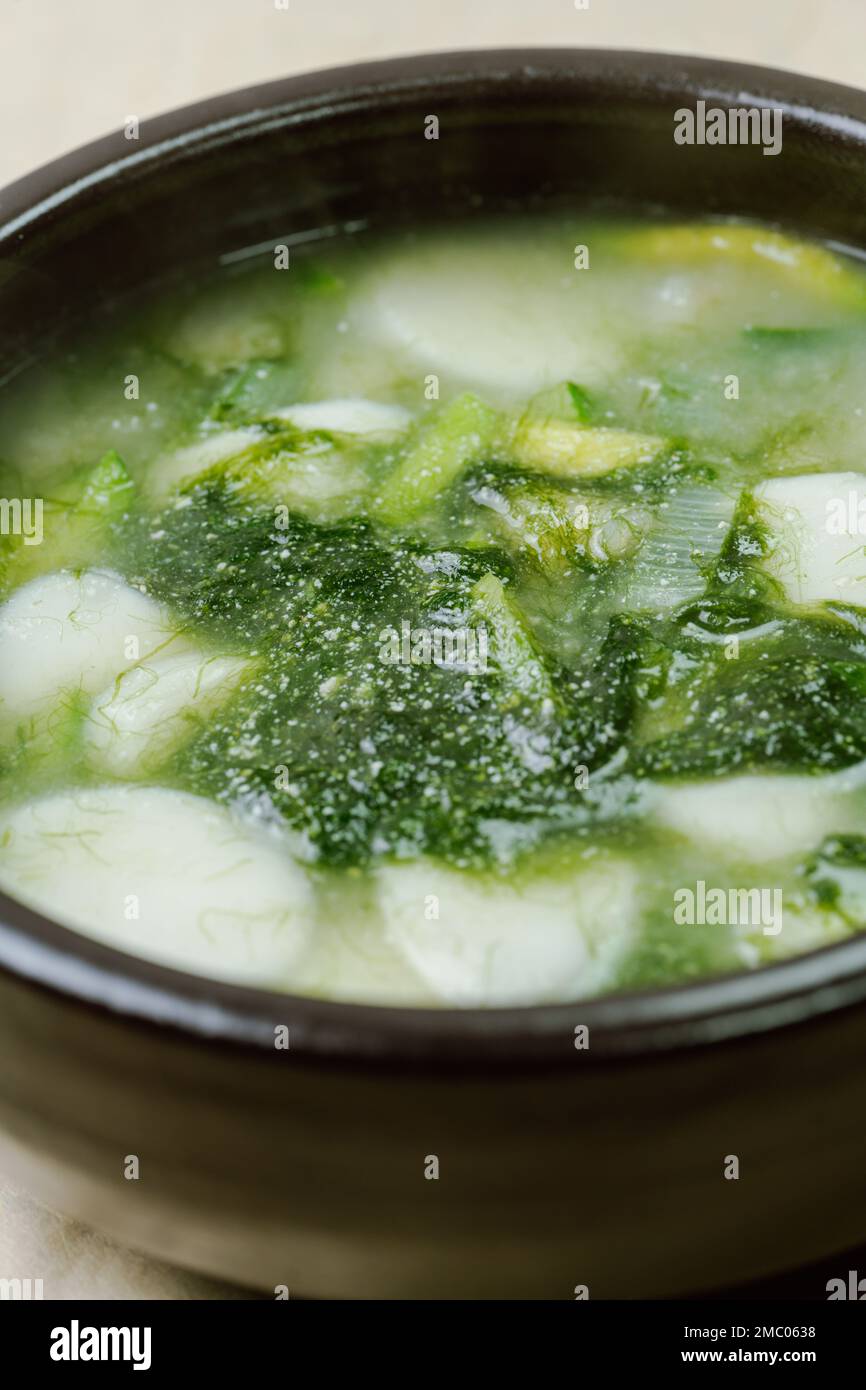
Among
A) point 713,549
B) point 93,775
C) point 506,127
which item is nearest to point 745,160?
point 506,127

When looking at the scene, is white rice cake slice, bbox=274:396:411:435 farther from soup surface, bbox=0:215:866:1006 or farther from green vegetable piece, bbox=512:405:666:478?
green vegetable piece, bbox=512:405:666:478

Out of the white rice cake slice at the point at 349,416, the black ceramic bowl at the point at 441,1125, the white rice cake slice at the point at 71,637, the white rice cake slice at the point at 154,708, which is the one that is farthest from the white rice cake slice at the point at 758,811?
the white rice cake slice at the point at 349,416

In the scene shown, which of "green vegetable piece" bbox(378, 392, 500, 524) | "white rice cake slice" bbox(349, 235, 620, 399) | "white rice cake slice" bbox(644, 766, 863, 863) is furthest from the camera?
"white rice cake slice" bbox(349, 235, 620, 399)

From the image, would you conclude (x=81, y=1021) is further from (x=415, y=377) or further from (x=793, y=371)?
(x=793, y=371)

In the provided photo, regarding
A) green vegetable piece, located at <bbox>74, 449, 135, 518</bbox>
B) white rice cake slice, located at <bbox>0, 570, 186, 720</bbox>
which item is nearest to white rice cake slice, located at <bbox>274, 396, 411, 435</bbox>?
green vegetable piece, located at <bbox>74, 449, 135, 518</bbox>

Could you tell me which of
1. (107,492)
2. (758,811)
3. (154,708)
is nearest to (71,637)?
(154,708)

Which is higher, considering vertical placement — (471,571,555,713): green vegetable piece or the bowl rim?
(471,571,555,713): green vegetable piece

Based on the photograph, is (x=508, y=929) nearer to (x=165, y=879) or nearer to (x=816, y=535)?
(x=165, y=879)

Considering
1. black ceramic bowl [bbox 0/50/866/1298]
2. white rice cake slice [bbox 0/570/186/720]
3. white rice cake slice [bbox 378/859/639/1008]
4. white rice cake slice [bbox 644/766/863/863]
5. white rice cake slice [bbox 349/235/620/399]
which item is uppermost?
white rice cake slice [bbox 349/235/620/399]
